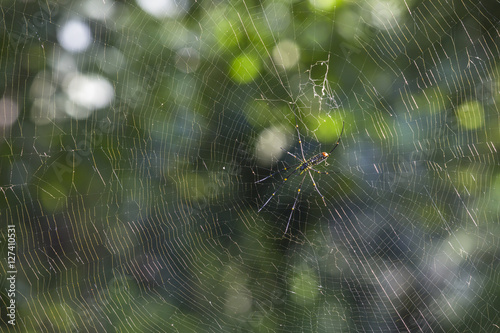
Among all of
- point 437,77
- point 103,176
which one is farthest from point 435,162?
point 103,176

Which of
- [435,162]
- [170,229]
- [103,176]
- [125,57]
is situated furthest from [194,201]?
[435,162]

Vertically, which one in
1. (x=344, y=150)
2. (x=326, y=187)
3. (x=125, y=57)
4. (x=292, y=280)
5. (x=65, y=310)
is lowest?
(x=65, y=310)

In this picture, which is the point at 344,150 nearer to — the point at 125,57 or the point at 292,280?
the point at 292,280

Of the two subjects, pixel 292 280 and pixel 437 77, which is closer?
pixel 437 77

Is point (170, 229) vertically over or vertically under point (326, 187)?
under

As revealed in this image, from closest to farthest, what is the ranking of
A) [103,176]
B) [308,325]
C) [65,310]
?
[65,310], [103,176], [308,325]

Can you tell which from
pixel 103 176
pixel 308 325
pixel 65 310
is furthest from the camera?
pixel 308 325
